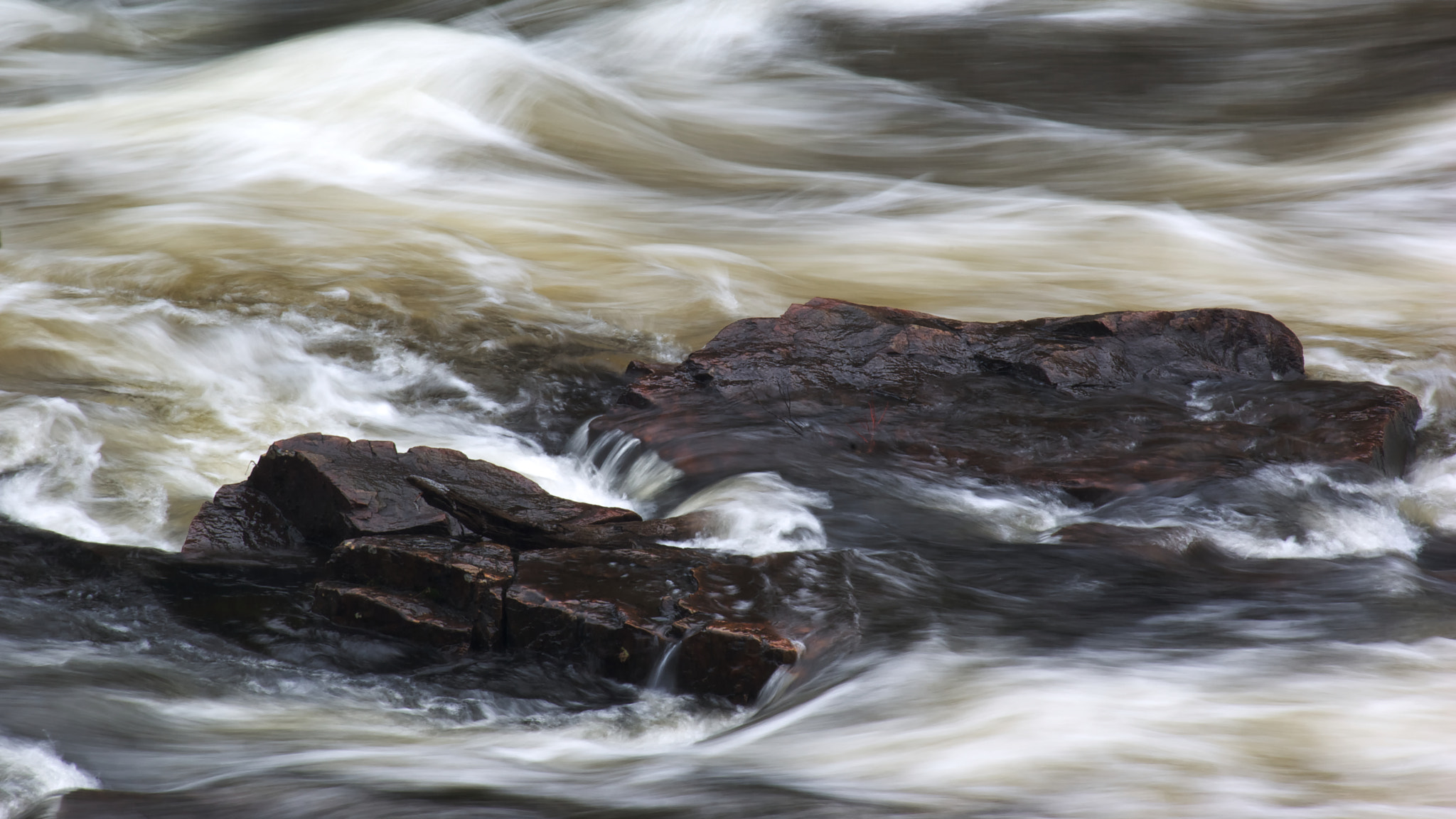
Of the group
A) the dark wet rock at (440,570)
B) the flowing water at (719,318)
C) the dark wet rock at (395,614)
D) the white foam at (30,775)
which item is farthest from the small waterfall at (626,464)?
the white foam at (30,775)

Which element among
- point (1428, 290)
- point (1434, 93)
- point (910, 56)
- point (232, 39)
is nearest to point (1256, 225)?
point (1428, 290)

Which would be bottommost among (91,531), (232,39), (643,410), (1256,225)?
(91,531)

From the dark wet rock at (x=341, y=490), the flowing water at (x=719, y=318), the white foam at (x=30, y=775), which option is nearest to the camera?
the white foam at (x=30, y=775)

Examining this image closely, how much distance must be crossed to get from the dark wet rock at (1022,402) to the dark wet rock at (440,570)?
1.07 m

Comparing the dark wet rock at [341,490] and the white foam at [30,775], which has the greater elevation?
the dark wet rock at [341,490]

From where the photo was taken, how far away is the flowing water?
3.21 metres

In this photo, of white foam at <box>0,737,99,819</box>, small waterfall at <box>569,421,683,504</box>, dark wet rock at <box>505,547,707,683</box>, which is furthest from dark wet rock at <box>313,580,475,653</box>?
small waterfall at <box>569,421,683,504</box>

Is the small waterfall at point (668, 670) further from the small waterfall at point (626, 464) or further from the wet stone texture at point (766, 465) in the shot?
the small waterfall at point (626, 464)

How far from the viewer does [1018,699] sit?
3.46 meters

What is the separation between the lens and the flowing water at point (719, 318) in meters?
3.21

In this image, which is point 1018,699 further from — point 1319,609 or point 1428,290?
point 1428,290

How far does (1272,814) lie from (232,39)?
1210cm

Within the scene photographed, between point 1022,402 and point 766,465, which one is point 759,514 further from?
point 1022,402

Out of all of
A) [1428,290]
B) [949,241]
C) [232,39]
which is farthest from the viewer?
[232,39]
